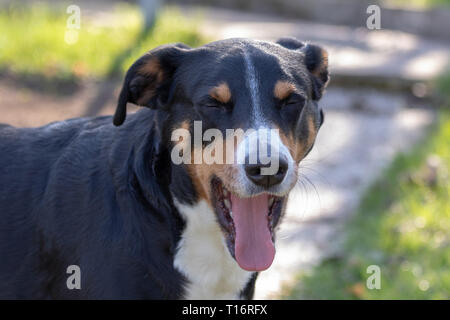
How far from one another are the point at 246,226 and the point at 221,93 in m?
Result: 0.57

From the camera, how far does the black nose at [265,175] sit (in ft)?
8.76

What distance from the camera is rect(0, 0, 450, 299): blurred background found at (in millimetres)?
4438

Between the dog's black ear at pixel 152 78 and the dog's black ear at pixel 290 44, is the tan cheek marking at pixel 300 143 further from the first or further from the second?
the dog's black ear at pixel 152 78

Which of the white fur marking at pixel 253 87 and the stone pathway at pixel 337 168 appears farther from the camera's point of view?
the stone pathway at pixel 337 168

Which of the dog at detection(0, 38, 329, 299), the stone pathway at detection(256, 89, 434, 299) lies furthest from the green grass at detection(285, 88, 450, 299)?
the dog at detection(0, 38, 329, 299)

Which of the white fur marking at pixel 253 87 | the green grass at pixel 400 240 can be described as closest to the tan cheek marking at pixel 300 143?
the white fur marking at pixel 253 87

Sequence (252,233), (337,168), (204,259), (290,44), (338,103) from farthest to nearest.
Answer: (338,103) < (337,168) < (290,44) < (204,259) < (252,233)

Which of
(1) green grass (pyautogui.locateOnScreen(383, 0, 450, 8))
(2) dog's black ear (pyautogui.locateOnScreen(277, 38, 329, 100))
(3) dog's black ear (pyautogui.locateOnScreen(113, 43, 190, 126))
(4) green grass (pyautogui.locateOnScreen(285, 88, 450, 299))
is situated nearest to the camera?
(3) dog's black ear (pyautogui.locateOnScreen(113, 43, 190, 126))

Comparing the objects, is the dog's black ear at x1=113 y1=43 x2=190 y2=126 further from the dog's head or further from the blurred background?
the blurred background

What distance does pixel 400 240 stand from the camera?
15.1 feet

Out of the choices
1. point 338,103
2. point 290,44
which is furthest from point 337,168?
point 290,44

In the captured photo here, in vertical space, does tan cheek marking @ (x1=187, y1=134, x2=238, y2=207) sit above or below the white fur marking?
below

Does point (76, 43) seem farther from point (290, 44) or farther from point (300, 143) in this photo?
point (300, 143)
